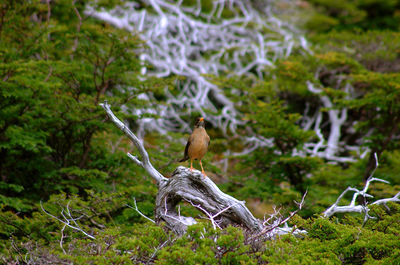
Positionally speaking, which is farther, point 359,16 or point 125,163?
point 359,16

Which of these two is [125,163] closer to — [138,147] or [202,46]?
[138,147]

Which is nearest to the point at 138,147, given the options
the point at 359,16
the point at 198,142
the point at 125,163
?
the point at 198,142

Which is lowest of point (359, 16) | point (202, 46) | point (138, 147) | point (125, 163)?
point (125, 163)

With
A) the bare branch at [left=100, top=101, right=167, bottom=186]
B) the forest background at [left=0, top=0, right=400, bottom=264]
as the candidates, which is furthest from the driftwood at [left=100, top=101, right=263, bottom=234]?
the forest background at [left=0, top=0, right=400, bottom=264]

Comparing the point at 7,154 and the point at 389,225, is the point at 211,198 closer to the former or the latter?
the point at 389,225

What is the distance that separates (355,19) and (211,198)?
1508cm

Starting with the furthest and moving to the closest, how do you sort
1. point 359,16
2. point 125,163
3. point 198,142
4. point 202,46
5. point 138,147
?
1. point 359,16
2. point 202,46
3. point 125,163
4. point 198,142
5. point 138,147

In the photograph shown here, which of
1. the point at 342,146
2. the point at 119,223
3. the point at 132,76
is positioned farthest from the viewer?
the point at 342,146

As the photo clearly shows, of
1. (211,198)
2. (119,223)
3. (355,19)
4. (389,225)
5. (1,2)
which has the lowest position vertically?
(119,223)

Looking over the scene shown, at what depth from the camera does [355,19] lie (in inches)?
658

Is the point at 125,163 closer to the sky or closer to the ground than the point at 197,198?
closer to the ground

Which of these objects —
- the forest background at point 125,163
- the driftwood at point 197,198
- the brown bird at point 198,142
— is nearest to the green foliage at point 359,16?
the forest background at point 125,163

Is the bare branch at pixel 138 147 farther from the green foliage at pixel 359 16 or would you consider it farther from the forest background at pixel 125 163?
the green foliage at pixel 359 16

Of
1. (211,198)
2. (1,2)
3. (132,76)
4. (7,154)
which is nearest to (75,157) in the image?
(7,154)
